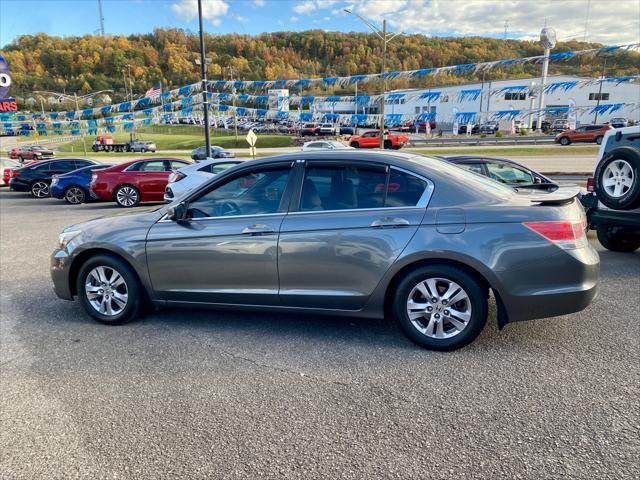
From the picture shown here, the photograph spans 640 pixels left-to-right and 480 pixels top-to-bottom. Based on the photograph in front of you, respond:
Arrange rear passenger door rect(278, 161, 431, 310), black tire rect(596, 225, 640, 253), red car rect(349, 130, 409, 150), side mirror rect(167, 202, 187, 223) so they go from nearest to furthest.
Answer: rear passenger door rect(278, 161, 431, 310), side mirror rect(167, 202, 187, 223), black tire rect(596, 225, 640, 253), red car rect(349, 130, 409, 150)

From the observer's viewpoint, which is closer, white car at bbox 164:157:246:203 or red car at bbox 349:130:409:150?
white car at bbox 164:157:246:203

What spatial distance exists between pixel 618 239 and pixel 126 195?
502 inches

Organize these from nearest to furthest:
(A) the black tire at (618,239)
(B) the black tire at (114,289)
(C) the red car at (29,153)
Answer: (B) the black tire at (114,289) → (A) the black tire at (618,239) → (C) the red car at (29,153)

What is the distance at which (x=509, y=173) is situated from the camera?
8.85 m

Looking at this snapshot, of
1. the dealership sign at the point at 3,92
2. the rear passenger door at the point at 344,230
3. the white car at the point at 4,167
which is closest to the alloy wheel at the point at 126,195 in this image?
the white car at the point at 4,167

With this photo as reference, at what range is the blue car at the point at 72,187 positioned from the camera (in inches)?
599

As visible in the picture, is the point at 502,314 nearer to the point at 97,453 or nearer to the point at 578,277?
the point at 578,277

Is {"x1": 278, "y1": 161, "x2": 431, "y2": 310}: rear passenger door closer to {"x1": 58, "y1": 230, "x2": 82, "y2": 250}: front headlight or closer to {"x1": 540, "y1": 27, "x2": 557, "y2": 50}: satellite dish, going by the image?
{"x1": 58, "y1": 230, "x2": 82, "y2": 250}: front headlight

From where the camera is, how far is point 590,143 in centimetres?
4000

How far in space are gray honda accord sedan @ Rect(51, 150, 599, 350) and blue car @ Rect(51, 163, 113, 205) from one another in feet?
39.7

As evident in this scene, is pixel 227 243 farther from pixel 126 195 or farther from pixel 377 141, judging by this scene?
pixel 377 141

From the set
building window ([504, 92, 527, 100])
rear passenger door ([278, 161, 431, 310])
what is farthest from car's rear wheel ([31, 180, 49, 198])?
building window ([504, 92, 527, 100])

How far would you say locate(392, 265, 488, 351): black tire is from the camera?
3.65 m

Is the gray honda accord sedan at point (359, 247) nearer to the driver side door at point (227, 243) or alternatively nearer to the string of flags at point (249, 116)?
the driver side door at point (227, 243)
